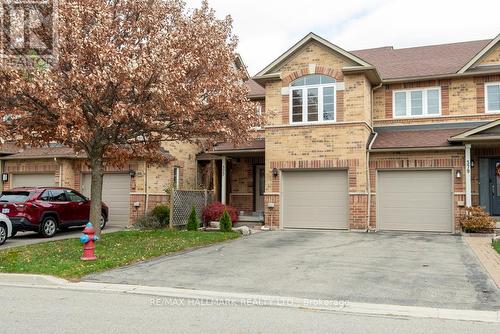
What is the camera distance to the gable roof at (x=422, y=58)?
63.4 ft

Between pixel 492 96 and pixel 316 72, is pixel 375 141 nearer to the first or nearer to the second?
pixel 316 72

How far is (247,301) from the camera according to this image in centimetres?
776

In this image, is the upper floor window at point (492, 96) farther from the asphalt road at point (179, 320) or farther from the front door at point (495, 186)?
the asphalt road at point (179, 320)

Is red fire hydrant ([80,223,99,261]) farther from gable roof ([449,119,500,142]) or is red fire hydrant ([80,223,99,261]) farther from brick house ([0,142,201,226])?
gable roof ([449,119,500,142])

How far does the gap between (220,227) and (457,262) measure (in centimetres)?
852

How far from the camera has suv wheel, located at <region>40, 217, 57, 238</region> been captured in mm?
16109

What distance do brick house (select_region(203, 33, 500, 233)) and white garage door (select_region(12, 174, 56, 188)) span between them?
32.1 feet

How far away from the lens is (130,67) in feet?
36.6

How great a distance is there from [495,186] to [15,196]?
1641cm

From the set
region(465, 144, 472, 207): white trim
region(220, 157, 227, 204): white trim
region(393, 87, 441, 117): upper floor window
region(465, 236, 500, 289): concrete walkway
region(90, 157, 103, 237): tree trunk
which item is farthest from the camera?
region(220, 157, 227, 204): white trim

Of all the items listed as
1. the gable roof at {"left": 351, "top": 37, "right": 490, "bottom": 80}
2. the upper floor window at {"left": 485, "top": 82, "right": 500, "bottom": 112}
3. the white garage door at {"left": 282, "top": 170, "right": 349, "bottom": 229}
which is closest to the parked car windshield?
the white garage door at {"left": 282, "top": 170, "right": 349, "bottom": 229}

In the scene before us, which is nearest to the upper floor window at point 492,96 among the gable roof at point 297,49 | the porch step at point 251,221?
the gable roof at point 297,49

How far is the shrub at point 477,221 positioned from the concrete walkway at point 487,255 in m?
0.46

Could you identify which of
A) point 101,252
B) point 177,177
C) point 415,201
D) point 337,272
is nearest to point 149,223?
point 177,177
